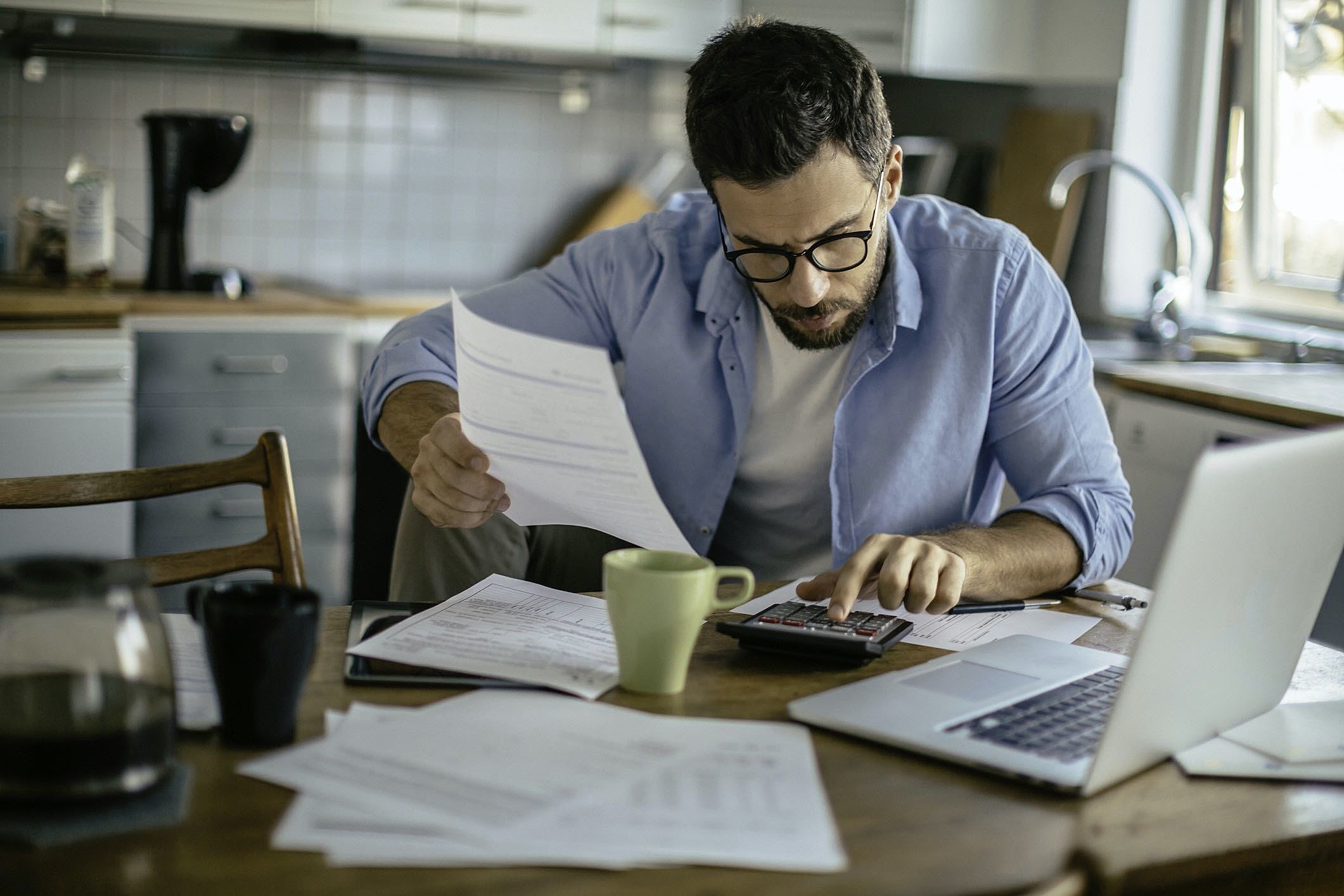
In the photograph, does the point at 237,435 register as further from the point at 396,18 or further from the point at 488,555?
the point at 488,555

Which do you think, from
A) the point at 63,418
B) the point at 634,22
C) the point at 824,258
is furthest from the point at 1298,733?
the point at 634,22

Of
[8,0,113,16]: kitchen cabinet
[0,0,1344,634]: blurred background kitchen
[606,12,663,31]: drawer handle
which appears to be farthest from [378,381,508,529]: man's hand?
[606,12,663,31]: drawer handle

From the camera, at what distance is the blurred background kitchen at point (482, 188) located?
289 cm

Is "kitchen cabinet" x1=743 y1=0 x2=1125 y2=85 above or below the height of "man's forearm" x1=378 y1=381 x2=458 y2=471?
above

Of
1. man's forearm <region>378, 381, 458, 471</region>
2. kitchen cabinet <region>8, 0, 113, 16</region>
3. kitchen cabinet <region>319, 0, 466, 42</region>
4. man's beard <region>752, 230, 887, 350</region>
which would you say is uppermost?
kitchen cabinet <region>319, 0, 466, 42</region>

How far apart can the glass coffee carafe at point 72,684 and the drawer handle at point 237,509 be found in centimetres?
243

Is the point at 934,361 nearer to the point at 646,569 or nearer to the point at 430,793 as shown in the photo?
the point at 646,569

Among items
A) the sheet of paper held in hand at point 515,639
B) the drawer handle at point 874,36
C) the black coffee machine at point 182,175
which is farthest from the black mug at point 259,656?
the drawer handle at point 874,36

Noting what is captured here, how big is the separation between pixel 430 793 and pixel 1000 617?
654mm

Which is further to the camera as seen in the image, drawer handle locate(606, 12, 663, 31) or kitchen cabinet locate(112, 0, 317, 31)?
drawer handle locate(606, 12, 663, 31)

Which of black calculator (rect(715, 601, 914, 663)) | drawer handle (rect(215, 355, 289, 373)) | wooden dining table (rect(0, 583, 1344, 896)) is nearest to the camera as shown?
wooden dining table (rect(0, 583, 1344, 896))

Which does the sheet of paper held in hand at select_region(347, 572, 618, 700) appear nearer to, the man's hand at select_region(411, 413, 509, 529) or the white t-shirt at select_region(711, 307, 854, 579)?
the man's hand at select_region(411, 413, 509, 529)

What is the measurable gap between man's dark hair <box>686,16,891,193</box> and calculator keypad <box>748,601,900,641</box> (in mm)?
496

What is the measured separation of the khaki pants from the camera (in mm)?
1565
